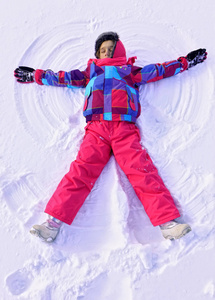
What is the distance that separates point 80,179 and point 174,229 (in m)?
0.55

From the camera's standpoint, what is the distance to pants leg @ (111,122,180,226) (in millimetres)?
1289

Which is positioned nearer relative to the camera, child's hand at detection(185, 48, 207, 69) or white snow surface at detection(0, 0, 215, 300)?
Result: white snow surface at detection(0, 0, 215, 300)

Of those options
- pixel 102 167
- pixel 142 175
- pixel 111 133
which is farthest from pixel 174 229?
pixel 111 133

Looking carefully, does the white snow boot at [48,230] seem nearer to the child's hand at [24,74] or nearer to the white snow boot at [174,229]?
the white snow boot at [174,229]

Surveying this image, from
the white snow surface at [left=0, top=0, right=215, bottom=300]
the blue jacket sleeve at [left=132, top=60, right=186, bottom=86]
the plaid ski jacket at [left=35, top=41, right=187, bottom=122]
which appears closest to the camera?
the white snow surface at [left=0, top=0, right=215, bottom=300]

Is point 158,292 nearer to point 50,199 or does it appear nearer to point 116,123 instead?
point 50,199

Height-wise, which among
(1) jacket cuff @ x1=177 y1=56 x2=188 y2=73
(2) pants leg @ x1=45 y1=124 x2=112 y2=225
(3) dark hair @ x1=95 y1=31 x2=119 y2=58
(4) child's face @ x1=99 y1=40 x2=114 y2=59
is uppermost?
(3) dark hair @ x1=95 y1=31 x2=119 y2=58

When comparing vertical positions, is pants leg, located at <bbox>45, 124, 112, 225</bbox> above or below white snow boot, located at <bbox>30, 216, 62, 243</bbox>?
above

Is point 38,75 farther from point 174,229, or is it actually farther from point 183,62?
point 174,229

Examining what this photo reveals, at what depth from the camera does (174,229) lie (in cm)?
125

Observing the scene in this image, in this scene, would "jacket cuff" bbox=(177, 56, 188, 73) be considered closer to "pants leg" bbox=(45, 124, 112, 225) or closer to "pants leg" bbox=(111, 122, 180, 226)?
"pants leg" bbox=(111, 122, 180, 226)

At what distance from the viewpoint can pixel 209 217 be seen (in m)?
1.33

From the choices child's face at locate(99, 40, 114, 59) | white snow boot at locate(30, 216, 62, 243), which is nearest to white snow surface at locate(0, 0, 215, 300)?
white snow boot at locate(30, 216, 62, 243)

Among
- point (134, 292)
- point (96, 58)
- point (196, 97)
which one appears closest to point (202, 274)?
point (134, 292)
